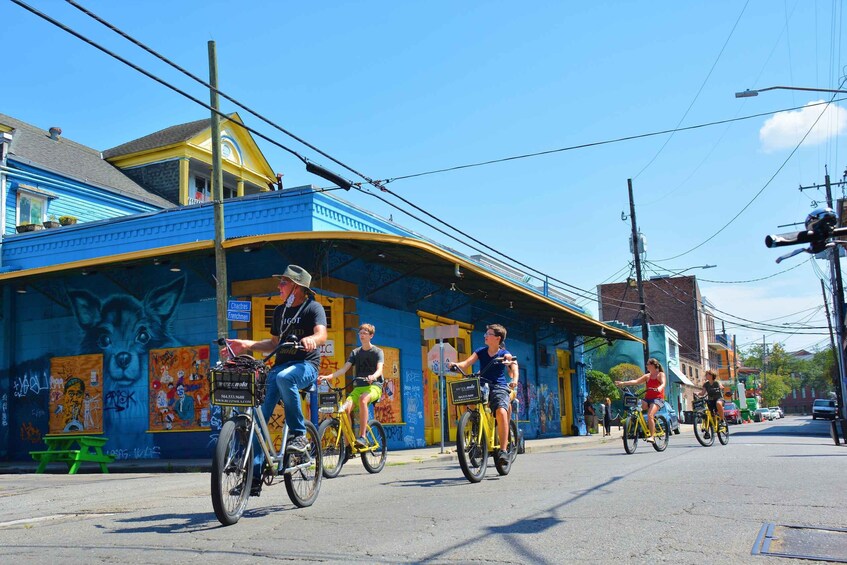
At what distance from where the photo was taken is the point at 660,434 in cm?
1433

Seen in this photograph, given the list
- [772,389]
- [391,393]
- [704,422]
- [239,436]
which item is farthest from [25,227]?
[772,389]

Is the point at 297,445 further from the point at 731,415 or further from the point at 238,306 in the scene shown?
the point at 731,415

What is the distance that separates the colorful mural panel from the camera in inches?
725

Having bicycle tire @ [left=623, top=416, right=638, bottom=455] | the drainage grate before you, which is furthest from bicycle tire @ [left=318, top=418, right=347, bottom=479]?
bicycle tire @ [left=623, top=416, right=638, bottom=455]

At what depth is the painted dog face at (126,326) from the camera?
17.6 metres

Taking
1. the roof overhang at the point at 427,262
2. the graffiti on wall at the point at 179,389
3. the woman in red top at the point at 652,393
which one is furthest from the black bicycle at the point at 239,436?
the graffiti on wall at the point at 179,389

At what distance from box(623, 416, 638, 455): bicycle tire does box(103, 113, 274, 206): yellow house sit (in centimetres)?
1619

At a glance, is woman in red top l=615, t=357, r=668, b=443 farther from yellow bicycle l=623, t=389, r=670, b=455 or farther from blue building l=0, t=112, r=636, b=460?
blue building l=0, t=112, r=636, b=460

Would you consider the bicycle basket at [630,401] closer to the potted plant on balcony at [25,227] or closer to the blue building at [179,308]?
the blue building at [179,308]

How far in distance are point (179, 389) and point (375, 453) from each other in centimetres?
794

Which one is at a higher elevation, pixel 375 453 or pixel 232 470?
pixel 232 470

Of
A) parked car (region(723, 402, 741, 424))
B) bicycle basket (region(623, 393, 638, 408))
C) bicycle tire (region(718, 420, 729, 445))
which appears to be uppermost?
bicycle basket (region(623, 393, 638, 408))

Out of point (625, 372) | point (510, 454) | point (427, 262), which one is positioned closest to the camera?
point (510, 454)

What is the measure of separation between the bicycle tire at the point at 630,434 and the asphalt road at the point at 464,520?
12.7ft
